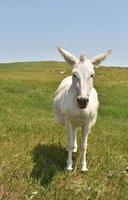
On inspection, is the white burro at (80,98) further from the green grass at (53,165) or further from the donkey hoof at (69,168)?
the green grass at (53,165)

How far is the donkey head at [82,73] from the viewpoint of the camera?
9.91m

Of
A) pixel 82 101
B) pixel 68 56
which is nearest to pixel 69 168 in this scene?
pixel 82 101

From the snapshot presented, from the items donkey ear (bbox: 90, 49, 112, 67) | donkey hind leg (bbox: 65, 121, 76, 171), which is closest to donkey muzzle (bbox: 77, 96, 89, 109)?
donkey ear (bbox: 90, 49, 112, 67)

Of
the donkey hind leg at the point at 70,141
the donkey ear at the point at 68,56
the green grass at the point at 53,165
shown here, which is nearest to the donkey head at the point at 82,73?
the donkey ear at the point at 68,56

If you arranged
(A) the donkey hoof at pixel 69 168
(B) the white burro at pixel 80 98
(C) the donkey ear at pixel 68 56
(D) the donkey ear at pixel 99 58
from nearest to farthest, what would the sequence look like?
(B) the white burro at pixel 80 98
(C) the donkey ear at pixel 68 56
(D) the donkey ear at pixel 99 58
(A) the donkey hoof at pixel 69 168

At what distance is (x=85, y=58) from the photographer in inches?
413

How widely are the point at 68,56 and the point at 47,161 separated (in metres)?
2.89

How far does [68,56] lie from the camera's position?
35.0 ft

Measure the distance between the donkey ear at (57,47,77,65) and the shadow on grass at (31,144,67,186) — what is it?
262 cm

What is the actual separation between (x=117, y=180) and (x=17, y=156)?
2.56 m

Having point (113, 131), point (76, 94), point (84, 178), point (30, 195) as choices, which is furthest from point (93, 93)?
point (113, 131)

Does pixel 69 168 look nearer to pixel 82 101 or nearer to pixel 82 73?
pixel 82 101

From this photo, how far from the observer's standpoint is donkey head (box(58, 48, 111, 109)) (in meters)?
9.91

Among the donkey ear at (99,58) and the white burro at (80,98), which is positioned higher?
the donkey ear at (99,58)
